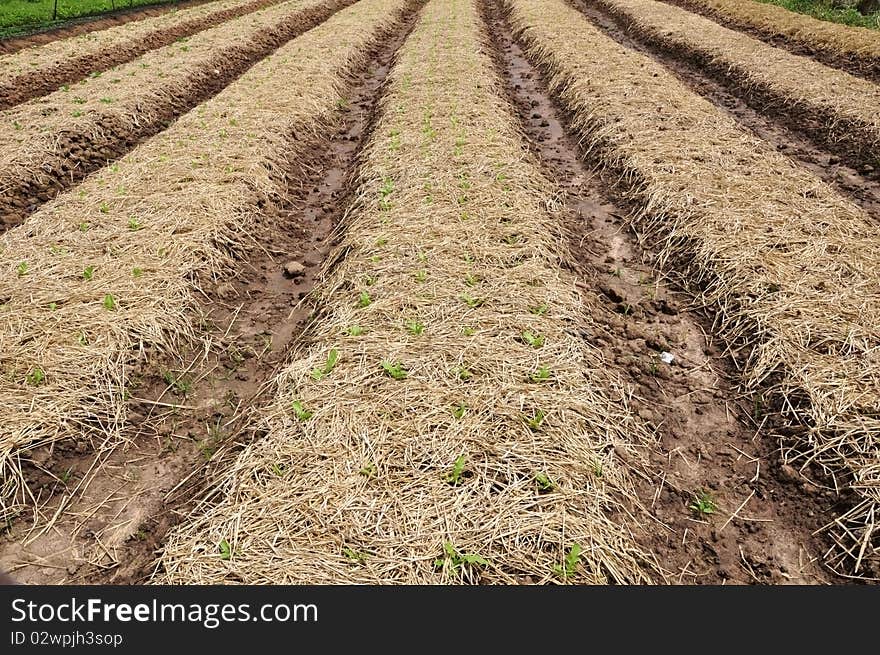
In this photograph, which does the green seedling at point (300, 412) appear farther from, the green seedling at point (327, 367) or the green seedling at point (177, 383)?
the green seedling at point (177, 383)

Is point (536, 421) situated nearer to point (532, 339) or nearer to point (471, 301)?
point (532, 339)

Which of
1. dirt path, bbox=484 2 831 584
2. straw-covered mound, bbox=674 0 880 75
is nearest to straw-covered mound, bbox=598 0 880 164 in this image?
straw-covered mound, bbox=674 0 880 75

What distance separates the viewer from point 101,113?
9352mm

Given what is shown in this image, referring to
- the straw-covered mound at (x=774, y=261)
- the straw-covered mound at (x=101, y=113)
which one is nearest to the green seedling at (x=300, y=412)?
the straw-covered mound at (x=774, y=261)

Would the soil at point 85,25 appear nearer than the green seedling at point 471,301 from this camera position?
No

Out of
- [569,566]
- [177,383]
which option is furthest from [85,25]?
[569,566]

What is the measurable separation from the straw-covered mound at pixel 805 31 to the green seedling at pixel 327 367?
15771mm

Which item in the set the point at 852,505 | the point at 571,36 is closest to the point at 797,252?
the point at 852,505

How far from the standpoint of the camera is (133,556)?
3125mm

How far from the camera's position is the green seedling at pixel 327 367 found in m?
3.98

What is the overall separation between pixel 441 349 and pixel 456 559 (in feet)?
5.88

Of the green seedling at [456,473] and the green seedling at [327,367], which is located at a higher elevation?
the green seedling at [327,367]

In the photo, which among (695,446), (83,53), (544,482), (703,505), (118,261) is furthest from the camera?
(83,53)

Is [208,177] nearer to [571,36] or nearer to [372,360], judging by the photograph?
[372,360]
